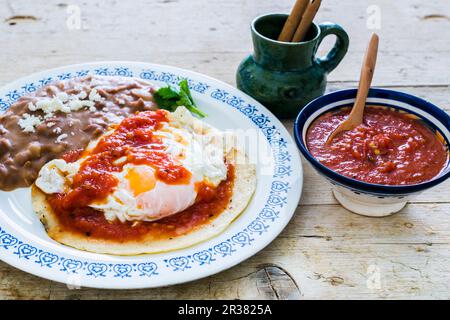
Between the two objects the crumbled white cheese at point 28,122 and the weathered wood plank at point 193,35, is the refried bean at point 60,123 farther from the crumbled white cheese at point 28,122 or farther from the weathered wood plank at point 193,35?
the weathered wood plank at point 193,35

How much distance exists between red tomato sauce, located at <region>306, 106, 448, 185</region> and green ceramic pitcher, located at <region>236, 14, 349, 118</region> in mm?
475

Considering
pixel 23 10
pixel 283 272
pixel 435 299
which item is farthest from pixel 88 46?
pixel 435 299

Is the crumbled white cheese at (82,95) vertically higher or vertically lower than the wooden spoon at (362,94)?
lower

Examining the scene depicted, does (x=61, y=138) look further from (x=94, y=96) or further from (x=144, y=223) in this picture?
(x=144, y=223)

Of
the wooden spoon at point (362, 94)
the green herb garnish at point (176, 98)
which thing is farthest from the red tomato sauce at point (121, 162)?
the wooden spoon at point (362, 94)

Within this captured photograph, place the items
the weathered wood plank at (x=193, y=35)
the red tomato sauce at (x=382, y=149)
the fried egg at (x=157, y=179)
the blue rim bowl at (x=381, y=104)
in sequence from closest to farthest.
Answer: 1. the blue rim bowl at (x=381, y=104)
2. the red tomato sauce at (x=382, y=149)
3. the fried egg at (x=157, y=179)
4. the weathered wood plank at (x=193, y=35)

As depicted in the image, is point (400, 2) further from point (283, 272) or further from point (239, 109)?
point (283, 272)

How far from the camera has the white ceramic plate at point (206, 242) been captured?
2297mm

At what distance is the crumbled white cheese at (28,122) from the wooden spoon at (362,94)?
1.69 meters

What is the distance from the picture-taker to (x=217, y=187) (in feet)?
9.48

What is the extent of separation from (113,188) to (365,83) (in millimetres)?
1483

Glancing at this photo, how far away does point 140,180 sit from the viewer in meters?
2.70

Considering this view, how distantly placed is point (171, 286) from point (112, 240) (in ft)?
1.26

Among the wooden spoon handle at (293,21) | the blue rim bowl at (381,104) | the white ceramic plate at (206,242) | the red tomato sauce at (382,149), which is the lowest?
the white ceramic plate at (206,242)
